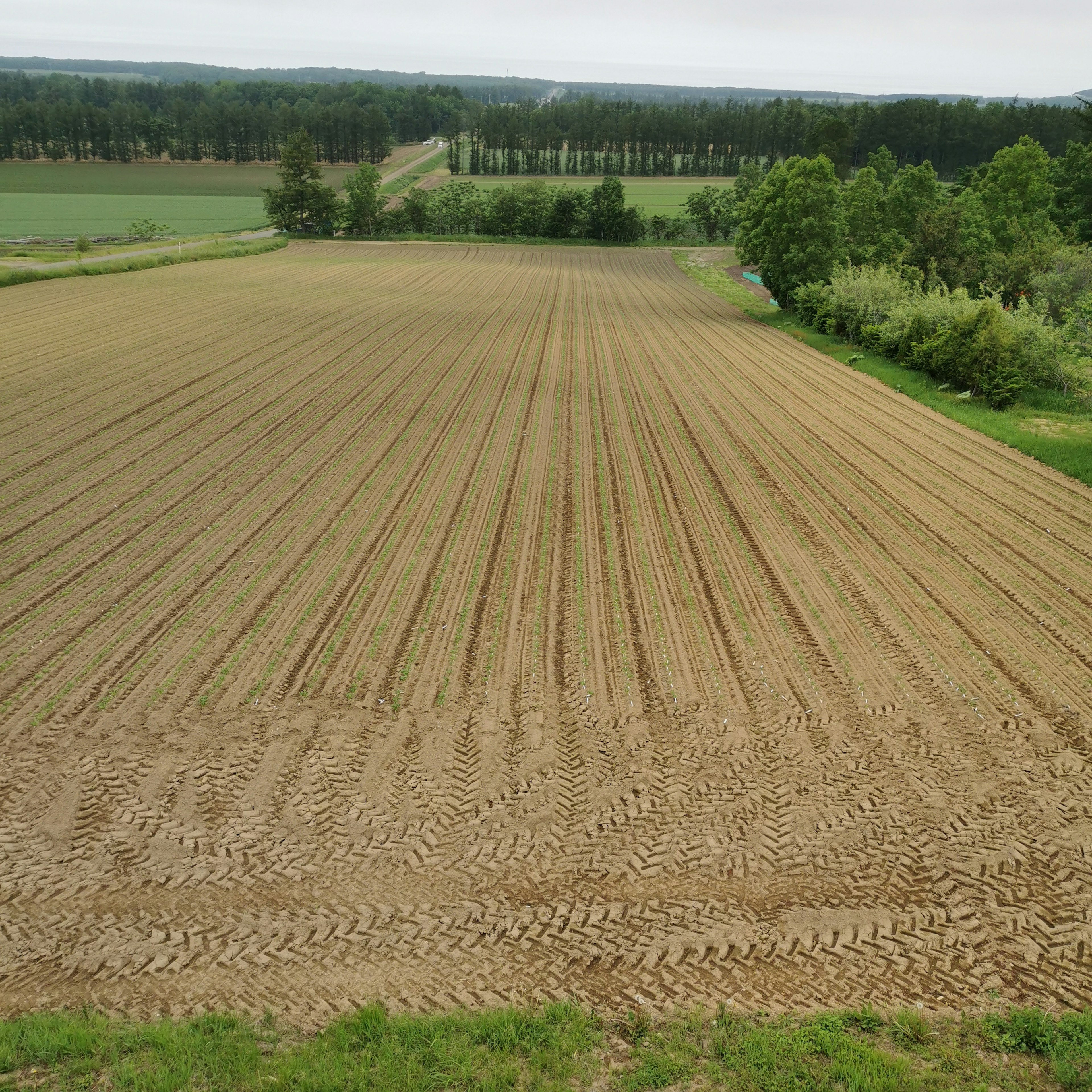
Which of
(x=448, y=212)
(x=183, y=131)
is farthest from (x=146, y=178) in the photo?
(x=448, y=212)

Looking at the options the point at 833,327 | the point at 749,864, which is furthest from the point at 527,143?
the point at 749,864

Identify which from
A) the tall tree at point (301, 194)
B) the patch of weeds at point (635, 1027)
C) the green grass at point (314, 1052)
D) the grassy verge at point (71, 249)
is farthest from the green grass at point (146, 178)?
the patch of weeds at point (635, 1027)

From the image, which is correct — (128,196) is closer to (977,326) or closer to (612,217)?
(612,217)

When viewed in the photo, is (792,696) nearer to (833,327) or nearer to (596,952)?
(596,952)

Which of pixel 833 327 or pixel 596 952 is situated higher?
pixel 833 327

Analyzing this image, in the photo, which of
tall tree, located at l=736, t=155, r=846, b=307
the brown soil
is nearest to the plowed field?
tall tree, located at l=736, t=155, r=846, b=307

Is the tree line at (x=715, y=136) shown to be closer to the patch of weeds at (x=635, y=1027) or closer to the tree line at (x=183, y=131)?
the tree line at (x=183, y=131)

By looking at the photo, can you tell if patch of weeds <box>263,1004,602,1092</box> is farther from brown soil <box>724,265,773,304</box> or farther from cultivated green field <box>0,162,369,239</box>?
cultivated green field <box>0,162,369,239</box>
